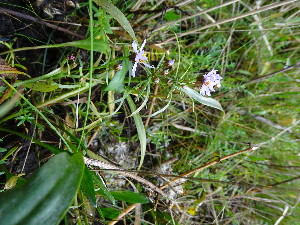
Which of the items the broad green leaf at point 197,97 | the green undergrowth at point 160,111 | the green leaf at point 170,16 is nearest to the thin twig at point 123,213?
the green undergrowth at point 160,111

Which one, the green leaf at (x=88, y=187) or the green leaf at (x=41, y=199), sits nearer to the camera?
the green leaf at (x=41, y=199)

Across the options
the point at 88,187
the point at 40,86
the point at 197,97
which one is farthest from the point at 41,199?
the point at 197,97

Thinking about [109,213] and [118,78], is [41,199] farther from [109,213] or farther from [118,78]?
[109,213]

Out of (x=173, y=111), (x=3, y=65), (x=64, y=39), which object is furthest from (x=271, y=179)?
(x=3, y=65)

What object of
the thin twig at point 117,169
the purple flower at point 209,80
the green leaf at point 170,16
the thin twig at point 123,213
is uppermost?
the green leaf at point 170,16

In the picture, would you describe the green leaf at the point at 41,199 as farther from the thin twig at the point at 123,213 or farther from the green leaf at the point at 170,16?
the green leaf at the point at 170,16

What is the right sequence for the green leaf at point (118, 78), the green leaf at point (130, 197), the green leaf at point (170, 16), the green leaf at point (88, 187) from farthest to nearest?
the green leaf at point (170, 16), the green leaf at point (130, 197), the green leaf at point (118, 78), the green leaf at point (88, 187)

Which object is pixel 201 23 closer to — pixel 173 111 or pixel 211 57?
pixel 211 57

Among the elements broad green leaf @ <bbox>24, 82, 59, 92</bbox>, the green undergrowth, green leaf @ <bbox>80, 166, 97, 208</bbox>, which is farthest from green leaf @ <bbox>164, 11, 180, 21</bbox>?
green leaf @ <bbox>80, 166, 97, 208</bbox>

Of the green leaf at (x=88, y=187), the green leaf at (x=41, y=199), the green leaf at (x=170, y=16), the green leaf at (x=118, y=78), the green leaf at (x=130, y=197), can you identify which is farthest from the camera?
the green leaf at (x=170, y=16)
